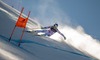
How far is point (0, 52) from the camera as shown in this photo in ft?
33.7

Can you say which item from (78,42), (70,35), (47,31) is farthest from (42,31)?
(70,35)

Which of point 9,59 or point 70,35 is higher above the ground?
point 70,35

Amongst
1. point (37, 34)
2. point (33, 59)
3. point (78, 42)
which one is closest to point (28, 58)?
point (33, 59)

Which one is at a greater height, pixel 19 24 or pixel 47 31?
pixel 47 31

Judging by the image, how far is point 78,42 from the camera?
62.5 metres

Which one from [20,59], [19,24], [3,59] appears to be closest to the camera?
[3,59]

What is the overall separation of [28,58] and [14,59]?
1.84 meters

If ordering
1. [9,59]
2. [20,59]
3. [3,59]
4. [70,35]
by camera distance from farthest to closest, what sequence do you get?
[70,35] < [20,59] < [9,59] < [3,59]

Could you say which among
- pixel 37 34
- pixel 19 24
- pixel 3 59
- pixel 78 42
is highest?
pixel 78 42

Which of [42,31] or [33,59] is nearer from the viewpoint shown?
[33,59]

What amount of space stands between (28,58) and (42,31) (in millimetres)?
14219

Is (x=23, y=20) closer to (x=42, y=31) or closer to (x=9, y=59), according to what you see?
(x=9, y=59)

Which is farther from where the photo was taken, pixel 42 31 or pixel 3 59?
pixel 42 31

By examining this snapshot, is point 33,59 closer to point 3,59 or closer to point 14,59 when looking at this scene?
point 14,59
